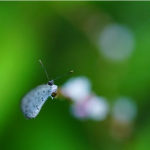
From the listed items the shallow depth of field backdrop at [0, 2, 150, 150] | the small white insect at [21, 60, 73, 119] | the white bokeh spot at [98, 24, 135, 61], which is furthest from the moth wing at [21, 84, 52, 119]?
the white bokeh spot at [98, 24, 135, 61]

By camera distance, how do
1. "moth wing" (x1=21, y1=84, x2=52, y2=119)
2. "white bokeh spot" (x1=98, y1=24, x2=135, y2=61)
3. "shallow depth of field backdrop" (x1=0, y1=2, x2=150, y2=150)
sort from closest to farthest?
"moth wing" (x1=21, y1=84, x2=52, y2=119) → "shallow depth of field backdrop" (x1=0, y1=2, x2=150, y2=150) → "white bokeh spot" (x1=98, y1=24, x2=135, y2=61)

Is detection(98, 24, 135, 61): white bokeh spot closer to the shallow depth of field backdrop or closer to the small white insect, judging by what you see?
the shallow depth of field backdrop

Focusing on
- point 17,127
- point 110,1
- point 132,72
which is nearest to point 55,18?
point 110,1

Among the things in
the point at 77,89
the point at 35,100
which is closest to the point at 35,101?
the point at 35,100

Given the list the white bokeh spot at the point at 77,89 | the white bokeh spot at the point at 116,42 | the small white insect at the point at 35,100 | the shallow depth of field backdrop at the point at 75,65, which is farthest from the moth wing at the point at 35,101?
the white bokeh spot at the point at 116,42

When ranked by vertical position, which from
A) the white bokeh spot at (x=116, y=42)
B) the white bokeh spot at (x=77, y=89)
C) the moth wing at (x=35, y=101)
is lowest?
the white bokeh spot at (x=77, y=89)

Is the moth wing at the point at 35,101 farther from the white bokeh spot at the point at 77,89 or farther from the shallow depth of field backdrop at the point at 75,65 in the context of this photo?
the shallow depth of field backdrop at the point at 75,65

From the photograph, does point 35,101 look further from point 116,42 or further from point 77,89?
point 116,42

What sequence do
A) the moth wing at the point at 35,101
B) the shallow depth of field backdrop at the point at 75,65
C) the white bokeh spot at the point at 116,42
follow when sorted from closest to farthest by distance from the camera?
1. the moth wing at the point at 35,101
2. the shallow depth of field backdrop at the point at 75,65
3. the white bokeh spot at the point at 116,42
